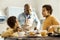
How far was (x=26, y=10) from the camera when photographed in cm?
339

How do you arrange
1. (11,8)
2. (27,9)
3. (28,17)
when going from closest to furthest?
(27,9)
(28,17)
(11,8)

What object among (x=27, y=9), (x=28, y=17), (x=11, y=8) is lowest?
(x=28, y=17)

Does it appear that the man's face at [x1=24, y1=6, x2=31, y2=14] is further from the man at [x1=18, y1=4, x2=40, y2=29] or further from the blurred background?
the blurred background

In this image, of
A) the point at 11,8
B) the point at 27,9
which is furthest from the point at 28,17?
the point at 11,8

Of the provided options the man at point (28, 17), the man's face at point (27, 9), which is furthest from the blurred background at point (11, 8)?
the man's face at point (27, 9)

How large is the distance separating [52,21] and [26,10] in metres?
1.05

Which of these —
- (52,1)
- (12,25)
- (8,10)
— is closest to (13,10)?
(8,10)

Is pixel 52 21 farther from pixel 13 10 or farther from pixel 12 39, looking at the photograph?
pixel 13 10

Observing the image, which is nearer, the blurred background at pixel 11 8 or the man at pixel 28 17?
the man at pixel 28 17

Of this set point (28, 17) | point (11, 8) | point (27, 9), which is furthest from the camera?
point (11, 8)

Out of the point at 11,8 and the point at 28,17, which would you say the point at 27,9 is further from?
the point at 11,8

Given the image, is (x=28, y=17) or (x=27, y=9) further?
(x=28, y=17)

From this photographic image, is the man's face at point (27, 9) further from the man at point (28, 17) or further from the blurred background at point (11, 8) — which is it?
the blurred background at point (11, 8)

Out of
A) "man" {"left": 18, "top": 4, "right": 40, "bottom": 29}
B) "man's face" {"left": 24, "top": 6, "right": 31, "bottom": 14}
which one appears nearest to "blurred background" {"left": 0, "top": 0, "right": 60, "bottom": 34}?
"man" {"left": 18, "top": 4, "right": 40, "bottom": 29}
